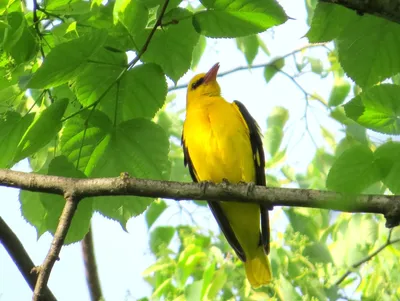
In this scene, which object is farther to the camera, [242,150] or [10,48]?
[242,150]

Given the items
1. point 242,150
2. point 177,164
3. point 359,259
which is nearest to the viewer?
point 242,150

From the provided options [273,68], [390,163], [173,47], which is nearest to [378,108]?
[390,163]

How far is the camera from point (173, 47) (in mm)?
3191

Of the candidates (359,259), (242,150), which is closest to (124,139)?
(242,150)

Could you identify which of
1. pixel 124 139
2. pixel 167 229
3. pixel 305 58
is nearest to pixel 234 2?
pixel 124 139

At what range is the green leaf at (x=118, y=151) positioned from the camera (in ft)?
10.5

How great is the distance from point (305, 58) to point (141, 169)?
4.27 m

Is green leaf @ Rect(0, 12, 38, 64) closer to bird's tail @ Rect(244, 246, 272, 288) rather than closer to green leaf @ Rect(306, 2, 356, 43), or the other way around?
green leaf @ Rect(306, 2, 356, 43)

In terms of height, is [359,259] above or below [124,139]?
below

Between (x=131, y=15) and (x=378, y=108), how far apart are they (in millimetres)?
1210

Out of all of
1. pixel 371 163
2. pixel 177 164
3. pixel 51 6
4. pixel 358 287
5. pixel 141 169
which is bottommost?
pixel 358 287

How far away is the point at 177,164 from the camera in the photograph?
6254 millimetres

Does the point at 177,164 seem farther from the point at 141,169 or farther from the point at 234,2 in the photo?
the point at 234,2

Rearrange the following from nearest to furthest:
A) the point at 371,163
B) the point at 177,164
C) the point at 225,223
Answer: the point at 371,163 < the point at 225,223 < the point at 177,164
